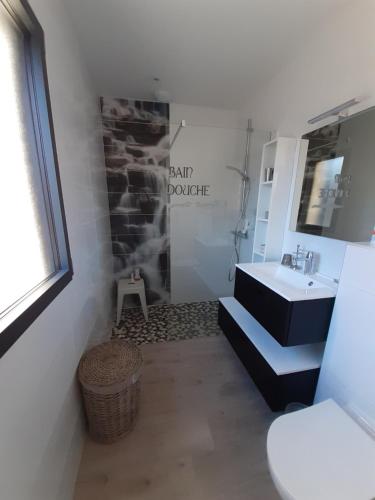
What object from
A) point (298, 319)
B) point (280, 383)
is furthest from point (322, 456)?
point (298, 319)

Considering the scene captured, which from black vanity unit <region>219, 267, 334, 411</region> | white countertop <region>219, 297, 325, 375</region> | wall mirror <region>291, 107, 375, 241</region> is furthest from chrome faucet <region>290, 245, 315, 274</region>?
white countertop <region>219, 297, 325, 375</region>

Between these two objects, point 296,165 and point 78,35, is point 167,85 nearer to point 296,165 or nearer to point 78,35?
point 78,35

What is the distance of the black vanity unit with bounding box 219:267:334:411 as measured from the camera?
47.8 inches

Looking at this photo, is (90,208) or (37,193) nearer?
(37,193)

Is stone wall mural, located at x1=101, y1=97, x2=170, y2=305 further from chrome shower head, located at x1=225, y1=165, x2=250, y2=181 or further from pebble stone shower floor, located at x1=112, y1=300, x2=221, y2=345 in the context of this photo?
chrome shower head, located at x1=225, y1=165, x2=250, y2=181

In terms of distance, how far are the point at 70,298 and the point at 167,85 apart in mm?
2247

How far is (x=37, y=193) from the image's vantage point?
0.92 m

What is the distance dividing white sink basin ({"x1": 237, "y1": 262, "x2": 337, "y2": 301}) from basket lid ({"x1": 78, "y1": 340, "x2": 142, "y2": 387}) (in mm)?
1020

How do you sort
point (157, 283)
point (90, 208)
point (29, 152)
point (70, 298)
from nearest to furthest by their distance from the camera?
point (29, 152)
point (70, 298)
point (90, 208)
point (157, 283)

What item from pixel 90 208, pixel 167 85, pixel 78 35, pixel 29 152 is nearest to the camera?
pixel 29 152

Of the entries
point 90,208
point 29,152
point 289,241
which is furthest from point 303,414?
point 90,208

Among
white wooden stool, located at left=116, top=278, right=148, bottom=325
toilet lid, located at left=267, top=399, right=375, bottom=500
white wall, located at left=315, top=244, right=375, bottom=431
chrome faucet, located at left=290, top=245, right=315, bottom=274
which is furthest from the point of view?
white wooden stool, located at left=116, top=278, right=148, bottom=325

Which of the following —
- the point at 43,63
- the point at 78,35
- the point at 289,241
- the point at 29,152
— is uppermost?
the point at 78,35

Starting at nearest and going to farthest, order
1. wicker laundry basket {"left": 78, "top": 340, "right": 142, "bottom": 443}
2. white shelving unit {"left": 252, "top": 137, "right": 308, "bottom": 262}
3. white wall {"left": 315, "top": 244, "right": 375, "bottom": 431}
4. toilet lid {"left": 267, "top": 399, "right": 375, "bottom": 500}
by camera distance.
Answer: toilet lid {"left": 267, "top": 399, "right": 375, "bottom": 500} < white wall {"left": 315, "top": 244, "right": 375, "bottom": 431} < wicker laundry basket {"left": 78, "top": 340, "right": 142, "bottom": 443} < white shelving unit {"left": 252, "top": 137, "right": 308, "bottom": 262}
